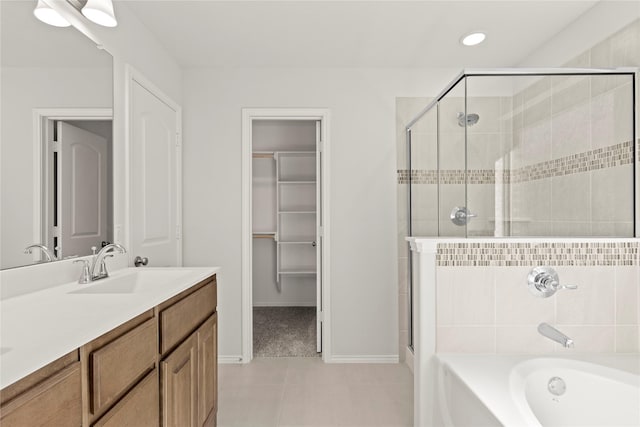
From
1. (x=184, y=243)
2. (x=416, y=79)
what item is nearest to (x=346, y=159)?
(x=416, y=79)

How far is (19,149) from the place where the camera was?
1304 millimetres

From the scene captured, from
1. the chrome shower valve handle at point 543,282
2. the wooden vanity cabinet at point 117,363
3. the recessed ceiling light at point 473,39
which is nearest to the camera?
the wooden vanity cabinet at point 117,363

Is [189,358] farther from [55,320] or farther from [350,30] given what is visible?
[350,30]

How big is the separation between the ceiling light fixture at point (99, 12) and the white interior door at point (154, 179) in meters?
0.52

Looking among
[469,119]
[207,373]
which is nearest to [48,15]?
[207,373]

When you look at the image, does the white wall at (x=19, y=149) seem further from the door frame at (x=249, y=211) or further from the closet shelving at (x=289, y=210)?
the closet shelving at (x=289, y=210)

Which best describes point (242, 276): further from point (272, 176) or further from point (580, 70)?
point (580, 70)

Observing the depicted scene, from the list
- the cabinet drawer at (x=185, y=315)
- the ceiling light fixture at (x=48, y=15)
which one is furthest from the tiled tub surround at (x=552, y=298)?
the ceiling light fixture at (x=48, y=15)

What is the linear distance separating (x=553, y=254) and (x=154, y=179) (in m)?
2.38

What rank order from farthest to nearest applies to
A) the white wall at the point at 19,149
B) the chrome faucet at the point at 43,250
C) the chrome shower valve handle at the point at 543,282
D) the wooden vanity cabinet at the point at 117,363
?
the chrome shower valve handle at the point at 543,282 < the chrome faucet at the point at 43,250 < the white wall at the point at 19,149 < the wooden vanity cabinet at the point at 117,363

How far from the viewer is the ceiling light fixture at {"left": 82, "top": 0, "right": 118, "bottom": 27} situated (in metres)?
1.60

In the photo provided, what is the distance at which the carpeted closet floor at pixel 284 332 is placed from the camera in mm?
3191

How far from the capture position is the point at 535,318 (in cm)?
172

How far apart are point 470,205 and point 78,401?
1.78m
